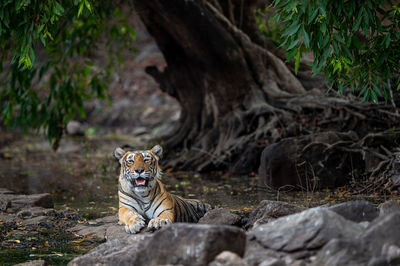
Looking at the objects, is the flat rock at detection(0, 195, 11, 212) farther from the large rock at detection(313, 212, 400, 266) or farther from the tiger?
the large rock at detection(313, 212, 400, 266)

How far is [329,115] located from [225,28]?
8.83 ft

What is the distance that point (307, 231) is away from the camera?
174 inches

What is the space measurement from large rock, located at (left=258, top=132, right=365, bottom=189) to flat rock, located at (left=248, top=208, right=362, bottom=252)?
14.8 ft

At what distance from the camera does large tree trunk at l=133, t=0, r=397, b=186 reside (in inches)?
421

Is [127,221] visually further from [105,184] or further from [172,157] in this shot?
[172,157]

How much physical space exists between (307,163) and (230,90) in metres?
3.09

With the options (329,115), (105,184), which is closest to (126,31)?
(105,184)

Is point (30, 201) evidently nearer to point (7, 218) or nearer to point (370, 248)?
point (7, 218)

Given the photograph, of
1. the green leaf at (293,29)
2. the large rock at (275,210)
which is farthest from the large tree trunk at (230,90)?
the green leaf at (293,29)

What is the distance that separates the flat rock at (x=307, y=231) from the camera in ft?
14.3

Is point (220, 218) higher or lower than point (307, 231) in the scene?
lower

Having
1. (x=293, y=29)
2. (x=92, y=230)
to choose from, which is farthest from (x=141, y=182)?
(x=293, y=29)

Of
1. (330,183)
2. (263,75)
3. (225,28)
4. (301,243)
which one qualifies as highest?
(225,28)

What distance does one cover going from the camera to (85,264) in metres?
4.85
